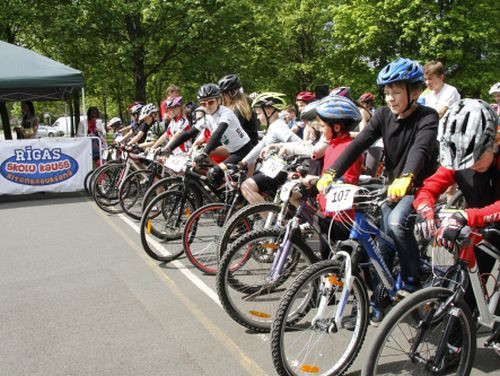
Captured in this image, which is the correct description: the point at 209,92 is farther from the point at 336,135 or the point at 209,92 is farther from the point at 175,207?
the point at 336,135

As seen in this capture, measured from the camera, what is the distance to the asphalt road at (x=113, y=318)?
3.61m

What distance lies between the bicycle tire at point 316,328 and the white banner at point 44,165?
8615 millimetres

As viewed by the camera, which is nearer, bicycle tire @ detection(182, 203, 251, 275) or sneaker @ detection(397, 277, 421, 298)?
sneaker @ detection(397, 277, 421, 298)

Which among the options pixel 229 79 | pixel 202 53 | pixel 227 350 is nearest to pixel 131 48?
pixel 202 53

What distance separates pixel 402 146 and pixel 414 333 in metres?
1.46

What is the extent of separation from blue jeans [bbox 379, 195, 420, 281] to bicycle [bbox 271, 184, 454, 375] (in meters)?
0.08

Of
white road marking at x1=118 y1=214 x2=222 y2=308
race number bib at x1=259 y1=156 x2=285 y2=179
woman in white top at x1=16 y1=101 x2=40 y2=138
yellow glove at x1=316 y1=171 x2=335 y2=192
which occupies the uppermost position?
yellow glove at x1=316 y1=171 x2=335 y2=192

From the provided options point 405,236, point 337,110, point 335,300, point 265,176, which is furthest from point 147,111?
point 335,300

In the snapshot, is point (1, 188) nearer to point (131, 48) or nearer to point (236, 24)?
point (131, 48)

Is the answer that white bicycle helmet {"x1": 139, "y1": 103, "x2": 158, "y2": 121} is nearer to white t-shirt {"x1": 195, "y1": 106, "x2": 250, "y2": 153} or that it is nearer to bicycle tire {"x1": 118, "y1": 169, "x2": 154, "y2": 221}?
bicycle tire {"x1": 118, "y1": 169, "x2": 154, "y2": 221}

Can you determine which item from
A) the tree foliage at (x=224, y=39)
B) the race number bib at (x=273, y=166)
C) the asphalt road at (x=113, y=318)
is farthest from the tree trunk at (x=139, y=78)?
the race number bib at (x=273, y=166)

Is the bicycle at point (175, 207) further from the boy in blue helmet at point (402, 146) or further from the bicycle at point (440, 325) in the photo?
the bicycle at point (440, 325)

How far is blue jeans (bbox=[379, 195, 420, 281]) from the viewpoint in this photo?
360 cm

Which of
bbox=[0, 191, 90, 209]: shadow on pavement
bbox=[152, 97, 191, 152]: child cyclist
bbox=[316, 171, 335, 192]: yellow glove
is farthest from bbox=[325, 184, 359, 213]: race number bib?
bbox=[0, 191, 90, 209]: shadow on pavement
